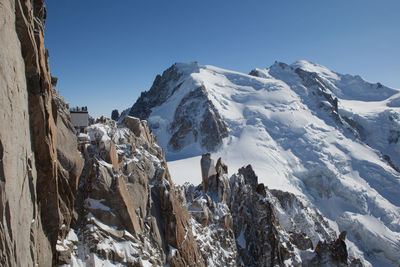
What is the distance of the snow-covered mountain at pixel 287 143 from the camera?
7612 cm

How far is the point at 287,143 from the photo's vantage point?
321 ft

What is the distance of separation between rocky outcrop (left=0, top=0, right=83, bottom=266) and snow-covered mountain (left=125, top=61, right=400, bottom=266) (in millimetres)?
47735

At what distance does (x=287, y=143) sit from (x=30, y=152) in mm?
96208

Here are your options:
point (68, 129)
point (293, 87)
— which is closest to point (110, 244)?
point (68, 129)

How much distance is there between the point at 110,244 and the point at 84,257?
4.79ft

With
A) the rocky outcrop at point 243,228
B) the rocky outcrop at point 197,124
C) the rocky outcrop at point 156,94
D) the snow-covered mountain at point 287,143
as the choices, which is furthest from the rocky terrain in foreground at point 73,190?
the rocky outcrop at point 156,94

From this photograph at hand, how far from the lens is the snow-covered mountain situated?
7612 centimetres

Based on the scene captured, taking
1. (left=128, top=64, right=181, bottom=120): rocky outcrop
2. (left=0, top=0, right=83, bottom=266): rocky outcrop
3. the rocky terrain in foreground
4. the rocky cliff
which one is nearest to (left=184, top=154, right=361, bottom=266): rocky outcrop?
the rocky cliff

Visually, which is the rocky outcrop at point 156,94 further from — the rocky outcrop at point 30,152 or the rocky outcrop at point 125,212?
the rocky outcrop at point 30,152

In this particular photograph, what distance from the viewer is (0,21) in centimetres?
829

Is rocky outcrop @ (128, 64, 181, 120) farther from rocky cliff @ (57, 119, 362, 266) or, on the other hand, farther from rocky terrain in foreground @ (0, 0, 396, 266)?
rocky terrain in foreground @ (0, 0, 396, 266)

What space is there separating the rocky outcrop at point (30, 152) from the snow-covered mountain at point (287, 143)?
4774cm

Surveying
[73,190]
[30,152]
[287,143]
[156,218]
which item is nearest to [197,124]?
[287,143]

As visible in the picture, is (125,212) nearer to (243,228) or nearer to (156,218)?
(156,218)
